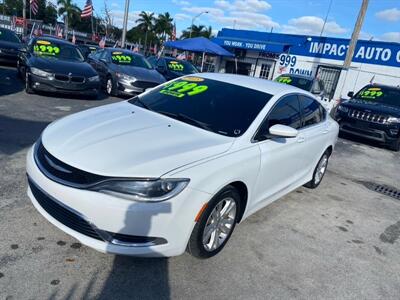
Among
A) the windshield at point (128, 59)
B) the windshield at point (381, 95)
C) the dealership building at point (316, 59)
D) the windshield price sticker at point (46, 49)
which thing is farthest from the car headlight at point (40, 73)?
the dealership building at point (316, 59)

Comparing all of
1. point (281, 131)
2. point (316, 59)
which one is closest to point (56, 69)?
point (281, 131)

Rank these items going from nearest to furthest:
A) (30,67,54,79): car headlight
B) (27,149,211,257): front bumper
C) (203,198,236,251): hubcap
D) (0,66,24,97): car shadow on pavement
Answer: (27,149,211,257): front bumper, (203,198,236,251): hubcap, (30,67,54,79): car headlight, (0,66,24,97): car shadow on pavement

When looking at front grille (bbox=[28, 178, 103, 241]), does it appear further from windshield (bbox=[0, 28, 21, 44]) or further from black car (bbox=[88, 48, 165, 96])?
windshield (bbox=[0, 28, 21, 44])

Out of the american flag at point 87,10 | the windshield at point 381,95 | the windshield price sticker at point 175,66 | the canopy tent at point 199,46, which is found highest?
the american flag at point 87,10

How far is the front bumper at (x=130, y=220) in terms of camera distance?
2592 mm

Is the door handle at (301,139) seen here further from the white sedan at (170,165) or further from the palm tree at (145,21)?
the palm tree at (145,21)

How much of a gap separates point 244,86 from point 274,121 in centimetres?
62

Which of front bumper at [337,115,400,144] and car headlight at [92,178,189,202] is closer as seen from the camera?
car headlight at [92,178,189,202]

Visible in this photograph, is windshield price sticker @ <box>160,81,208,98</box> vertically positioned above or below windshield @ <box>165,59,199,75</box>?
above

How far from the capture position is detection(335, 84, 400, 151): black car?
9.75m

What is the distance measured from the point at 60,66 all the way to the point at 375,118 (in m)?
8.46

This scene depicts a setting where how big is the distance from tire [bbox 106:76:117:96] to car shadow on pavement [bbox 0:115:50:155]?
4.28 metres

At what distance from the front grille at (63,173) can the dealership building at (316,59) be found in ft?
60.8

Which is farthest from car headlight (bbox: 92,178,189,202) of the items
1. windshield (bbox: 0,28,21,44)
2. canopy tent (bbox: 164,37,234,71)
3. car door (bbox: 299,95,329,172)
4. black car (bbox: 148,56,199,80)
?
canopy tent (bbox: 164,37,234,71)
